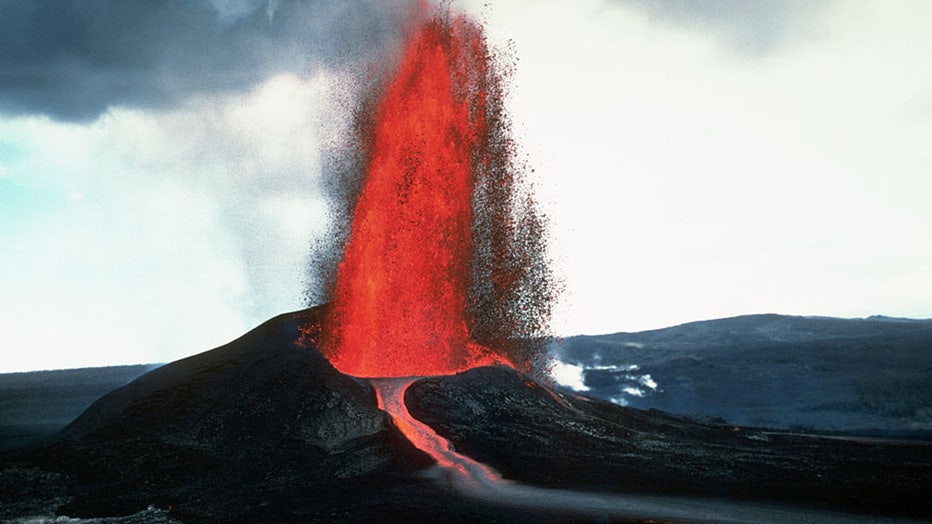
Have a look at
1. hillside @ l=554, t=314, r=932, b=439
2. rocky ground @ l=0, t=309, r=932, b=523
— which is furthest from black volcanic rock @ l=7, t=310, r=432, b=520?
hillside @ l=554, t=314, r=932, b=439

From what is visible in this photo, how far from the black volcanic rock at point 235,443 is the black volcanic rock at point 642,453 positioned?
294cm

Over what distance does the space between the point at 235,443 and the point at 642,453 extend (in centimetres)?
1436

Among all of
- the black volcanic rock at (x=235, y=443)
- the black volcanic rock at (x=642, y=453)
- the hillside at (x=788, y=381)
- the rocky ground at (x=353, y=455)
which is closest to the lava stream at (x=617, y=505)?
the rocky ground at (x=353, y=455)

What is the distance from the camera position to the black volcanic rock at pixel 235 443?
20.1 m

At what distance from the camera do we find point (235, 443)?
80.5ft

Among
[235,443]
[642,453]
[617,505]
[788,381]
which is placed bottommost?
[788,381]

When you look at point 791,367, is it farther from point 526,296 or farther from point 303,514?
point 303,514

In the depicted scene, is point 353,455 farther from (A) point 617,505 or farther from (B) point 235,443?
(A) point 617,505

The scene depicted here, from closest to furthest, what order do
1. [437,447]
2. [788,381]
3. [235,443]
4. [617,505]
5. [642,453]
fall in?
[617,505], [235,443], [437,447], [642,453], [788,381]

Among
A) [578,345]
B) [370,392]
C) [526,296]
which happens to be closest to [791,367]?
[578,345]

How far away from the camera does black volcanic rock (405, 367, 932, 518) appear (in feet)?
70.6

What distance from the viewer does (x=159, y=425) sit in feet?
84.4

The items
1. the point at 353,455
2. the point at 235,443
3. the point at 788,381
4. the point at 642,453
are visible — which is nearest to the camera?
the point at 353,455

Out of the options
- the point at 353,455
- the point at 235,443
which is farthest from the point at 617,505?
the point at 235,443
